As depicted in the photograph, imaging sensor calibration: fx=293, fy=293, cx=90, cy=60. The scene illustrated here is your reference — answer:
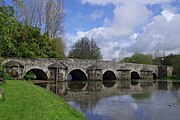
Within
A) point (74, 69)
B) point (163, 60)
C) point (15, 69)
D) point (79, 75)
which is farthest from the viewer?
point (163, 60)

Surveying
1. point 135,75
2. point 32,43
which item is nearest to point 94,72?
point 32,43

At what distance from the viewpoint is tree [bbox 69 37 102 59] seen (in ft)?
220

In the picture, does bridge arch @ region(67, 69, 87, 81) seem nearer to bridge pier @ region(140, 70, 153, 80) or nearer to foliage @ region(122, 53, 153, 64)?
bridge pier @ region(140, 70, 153, 80)

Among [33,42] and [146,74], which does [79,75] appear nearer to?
[33,42]

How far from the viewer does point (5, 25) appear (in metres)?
17.0

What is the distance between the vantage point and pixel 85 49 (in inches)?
2670

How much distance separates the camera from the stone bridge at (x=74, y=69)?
36531 millimetres

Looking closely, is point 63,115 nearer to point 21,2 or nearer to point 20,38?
point 21,2

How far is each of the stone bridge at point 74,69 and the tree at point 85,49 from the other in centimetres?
1382

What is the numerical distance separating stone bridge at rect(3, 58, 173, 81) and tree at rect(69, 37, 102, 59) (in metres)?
13.8

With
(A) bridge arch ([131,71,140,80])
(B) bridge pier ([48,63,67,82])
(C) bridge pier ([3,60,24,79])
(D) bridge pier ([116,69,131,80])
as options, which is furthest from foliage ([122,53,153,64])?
(C) bridge pier ([3,60,24,79])

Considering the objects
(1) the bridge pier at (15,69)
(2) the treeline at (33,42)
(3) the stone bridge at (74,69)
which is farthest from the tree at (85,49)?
(1) the bridge pier at (15,69)

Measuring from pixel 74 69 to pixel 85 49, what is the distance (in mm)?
24860

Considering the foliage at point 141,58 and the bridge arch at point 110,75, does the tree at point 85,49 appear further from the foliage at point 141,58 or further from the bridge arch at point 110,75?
the bridge arch at point 110,75
